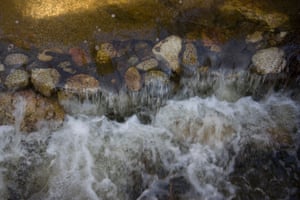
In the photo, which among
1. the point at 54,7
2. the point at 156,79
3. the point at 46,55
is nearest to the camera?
the point at 156,79

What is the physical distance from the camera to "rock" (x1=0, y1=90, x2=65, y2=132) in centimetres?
394

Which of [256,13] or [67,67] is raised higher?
[256,13]

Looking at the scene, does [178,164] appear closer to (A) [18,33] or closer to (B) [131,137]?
(B) [131,137]

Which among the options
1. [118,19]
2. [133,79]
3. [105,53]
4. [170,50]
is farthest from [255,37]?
[105,53]

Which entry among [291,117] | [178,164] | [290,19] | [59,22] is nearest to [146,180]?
[178,164]

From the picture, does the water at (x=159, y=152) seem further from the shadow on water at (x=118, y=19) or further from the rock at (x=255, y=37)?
the shadow on water at (x=118, y=19)

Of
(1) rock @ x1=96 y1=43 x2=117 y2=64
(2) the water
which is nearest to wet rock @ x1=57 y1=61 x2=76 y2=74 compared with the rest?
(1) rock @ x1=96 y1=43 x2=117 y2=64

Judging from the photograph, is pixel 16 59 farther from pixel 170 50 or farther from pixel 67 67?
pixel 170 50

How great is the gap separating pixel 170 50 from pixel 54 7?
1824 millimetres

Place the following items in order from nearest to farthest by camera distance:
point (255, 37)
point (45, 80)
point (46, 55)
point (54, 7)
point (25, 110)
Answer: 1. point (25, 110)
2. point (45, 80)
3. point (46, 55)
4. point (255, 37)
5. point (54, 7)

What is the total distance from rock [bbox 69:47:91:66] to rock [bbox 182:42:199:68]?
1.28m

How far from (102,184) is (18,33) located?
239 cm

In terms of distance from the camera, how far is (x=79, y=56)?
4.37 metres

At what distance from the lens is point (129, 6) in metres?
4.92
